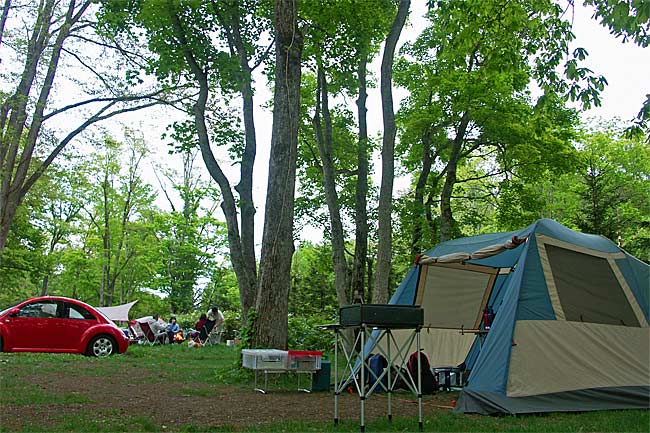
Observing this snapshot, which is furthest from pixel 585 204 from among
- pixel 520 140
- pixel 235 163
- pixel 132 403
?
pixel 132 403

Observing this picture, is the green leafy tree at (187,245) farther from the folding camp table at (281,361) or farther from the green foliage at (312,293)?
the folding camp table at (281,361)

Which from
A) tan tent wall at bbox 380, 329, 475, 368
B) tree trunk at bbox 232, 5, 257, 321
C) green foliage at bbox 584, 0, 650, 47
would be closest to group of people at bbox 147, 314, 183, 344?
tree trunk at bbox 232, 5, 257, 321

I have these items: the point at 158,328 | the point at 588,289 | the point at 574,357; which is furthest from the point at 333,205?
the point at 574,357

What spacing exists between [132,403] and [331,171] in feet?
36.8

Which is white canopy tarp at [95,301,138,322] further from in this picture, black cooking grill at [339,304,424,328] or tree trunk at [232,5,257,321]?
black cooking grill at [339,304,424,328]

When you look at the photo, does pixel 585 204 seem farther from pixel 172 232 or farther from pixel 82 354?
pixel 172 232

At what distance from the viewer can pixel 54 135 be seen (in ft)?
59.3

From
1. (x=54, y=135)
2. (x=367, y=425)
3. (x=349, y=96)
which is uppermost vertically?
(x=349, y=96)

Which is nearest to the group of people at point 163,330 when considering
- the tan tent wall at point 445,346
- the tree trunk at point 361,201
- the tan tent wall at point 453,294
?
the tree trunk at point 361,201

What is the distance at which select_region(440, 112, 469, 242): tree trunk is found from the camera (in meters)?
18.0

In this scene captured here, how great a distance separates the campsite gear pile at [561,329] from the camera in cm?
625

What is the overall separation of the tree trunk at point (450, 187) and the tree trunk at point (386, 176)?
6201 mm

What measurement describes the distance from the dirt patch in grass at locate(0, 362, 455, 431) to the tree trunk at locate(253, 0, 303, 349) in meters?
1.12

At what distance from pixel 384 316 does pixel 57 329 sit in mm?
9938
